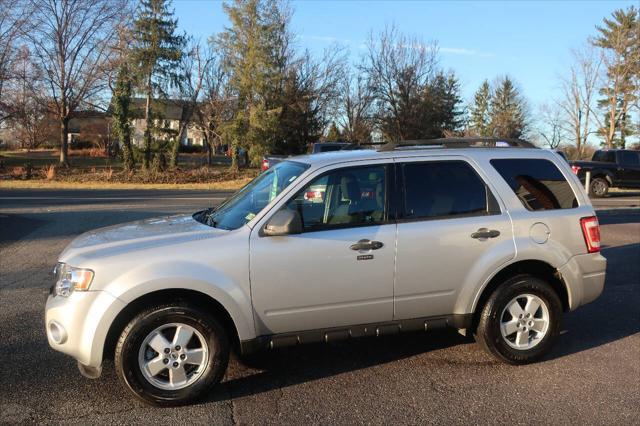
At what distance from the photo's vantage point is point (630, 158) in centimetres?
2361

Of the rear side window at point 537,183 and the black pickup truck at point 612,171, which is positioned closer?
the rear side window at point 537,183

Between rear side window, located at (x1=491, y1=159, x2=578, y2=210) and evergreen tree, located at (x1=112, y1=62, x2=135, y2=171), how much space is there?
31696 millimetres

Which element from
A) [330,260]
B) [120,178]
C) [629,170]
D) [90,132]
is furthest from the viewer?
[90,132]

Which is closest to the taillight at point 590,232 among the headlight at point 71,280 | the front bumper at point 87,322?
the front bumper at point 87,322

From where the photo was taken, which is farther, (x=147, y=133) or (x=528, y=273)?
(x=147, y=133)

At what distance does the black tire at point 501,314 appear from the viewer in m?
4.68

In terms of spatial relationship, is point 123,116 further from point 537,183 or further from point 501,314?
point 501,314

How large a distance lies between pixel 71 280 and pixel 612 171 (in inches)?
942

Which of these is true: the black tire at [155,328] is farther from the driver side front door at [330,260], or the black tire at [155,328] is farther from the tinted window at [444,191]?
the tinted window at [444,191]

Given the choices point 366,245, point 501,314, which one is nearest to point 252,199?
point 366,245

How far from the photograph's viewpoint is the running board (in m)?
4.20

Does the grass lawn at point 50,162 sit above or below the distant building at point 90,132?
below

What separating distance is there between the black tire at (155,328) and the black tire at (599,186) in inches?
887

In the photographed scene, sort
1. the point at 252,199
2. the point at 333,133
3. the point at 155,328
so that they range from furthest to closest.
→ the point at 333,133 < the point at 252,199 < the point at 155,328
